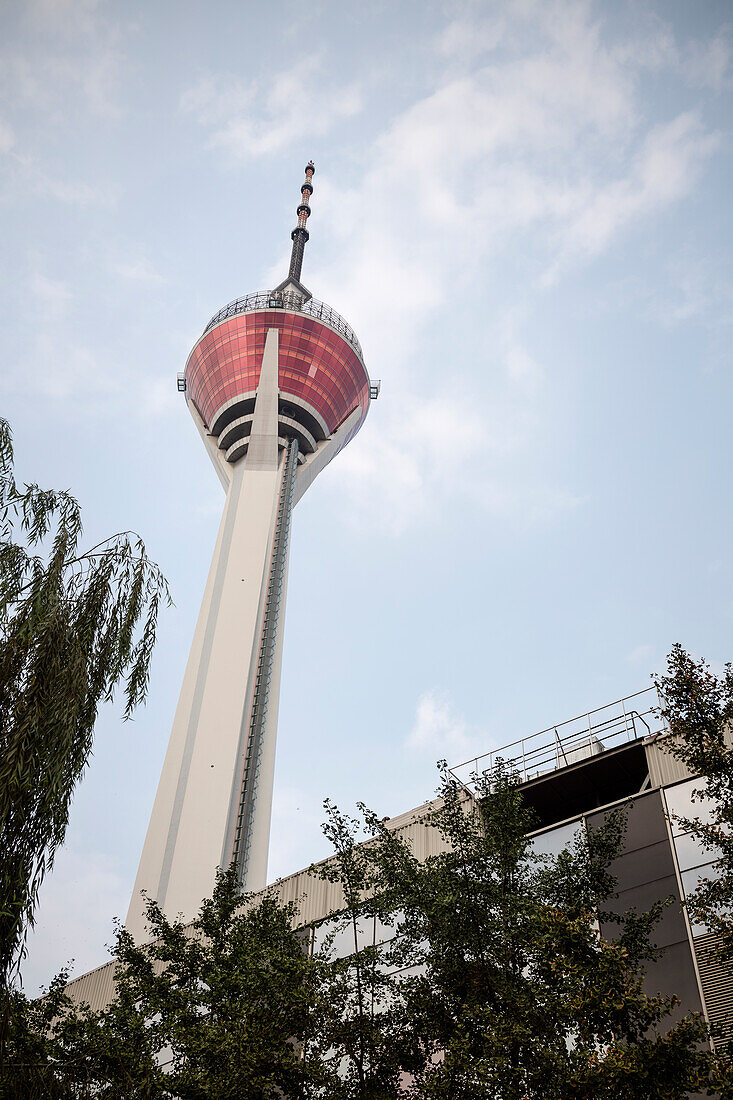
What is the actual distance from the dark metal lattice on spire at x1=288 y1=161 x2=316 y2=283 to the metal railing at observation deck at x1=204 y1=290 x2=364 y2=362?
7.70 metres

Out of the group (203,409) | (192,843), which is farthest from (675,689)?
(203,409)

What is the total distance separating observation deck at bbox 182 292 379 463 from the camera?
6294cm

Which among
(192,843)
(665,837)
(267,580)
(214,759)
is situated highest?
(267,580)

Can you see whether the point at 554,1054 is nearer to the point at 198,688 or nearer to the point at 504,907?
the point at 504,907

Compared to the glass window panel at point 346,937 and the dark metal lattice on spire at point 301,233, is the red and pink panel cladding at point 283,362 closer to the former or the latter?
the dark metal lattice on spire at point 301,233

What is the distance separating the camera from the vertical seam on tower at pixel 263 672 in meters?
45.1

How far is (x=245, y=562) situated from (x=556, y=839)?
118 ft

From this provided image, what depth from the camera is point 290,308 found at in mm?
64688

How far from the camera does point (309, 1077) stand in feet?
45.2

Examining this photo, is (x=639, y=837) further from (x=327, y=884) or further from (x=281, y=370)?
(x=281, y=370)

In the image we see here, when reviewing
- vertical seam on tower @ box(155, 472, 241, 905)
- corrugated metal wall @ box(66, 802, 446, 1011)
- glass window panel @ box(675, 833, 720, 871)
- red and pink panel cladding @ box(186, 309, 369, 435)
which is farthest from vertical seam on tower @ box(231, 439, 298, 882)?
glass window panel @ box(675, 833, 720, 871)

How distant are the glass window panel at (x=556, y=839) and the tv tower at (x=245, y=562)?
24869mm

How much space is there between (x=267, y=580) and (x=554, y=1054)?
142 feet

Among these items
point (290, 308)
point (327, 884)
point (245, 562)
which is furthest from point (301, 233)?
point (327, 884)
